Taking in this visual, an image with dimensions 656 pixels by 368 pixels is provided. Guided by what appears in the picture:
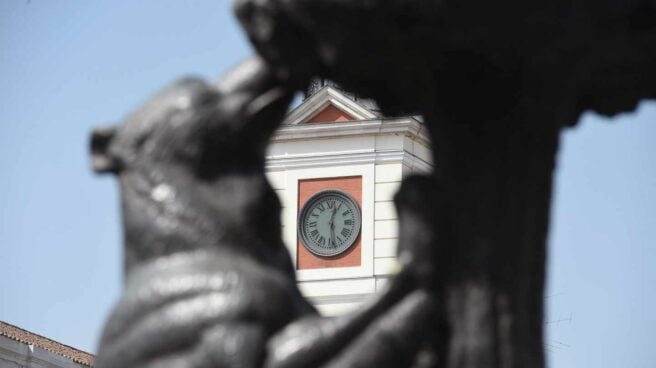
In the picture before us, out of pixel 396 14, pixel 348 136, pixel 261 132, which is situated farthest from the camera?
pixel 348 136

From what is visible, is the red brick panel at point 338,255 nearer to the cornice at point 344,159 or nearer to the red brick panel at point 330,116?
the cornice at point 344,159

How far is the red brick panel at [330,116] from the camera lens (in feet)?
128

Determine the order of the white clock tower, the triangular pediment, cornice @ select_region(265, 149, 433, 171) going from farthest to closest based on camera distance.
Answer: the triangular pediment, cornice @ select_region(265, 149, 433, 171), the white clock tower

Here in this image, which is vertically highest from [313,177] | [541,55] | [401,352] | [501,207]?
[313,177]

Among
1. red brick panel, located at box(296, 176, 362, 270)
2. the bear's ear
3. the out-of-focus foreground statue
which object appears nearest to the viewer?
the out-of-focus foreground statue

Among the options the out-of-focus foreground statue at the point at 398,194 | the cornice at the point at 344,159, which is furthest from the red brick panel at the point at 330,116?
the out-of-focus foreground statue at the point at 398,194

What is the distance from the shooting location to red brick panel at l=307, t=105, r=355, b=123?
38906 millimetres

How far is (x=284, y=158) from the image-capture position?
128 ft

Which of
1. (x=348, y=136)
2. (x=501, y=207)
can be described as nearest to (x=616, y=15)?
(x=501, y=207)

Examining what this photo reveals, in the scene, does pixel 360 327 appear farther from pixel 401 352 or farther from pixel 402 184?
pixel 402 184

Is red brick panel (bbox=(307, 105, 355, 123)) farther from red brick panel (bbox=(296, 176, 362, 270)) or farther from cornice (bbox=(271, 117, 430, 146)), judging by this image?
red brick panel (bbox=(296, 176, 362, 270))

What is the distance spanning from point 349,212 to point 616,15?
3476cm

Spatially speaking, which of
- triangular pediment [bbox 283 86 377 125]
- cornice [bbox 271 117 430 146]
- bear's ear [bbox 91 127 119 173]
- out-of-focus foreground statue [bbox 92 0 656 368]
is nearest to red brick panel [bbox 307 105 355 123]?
triangular pediment [bbox 283 86 377 125]

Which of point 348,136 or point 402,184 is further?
point 348,136
